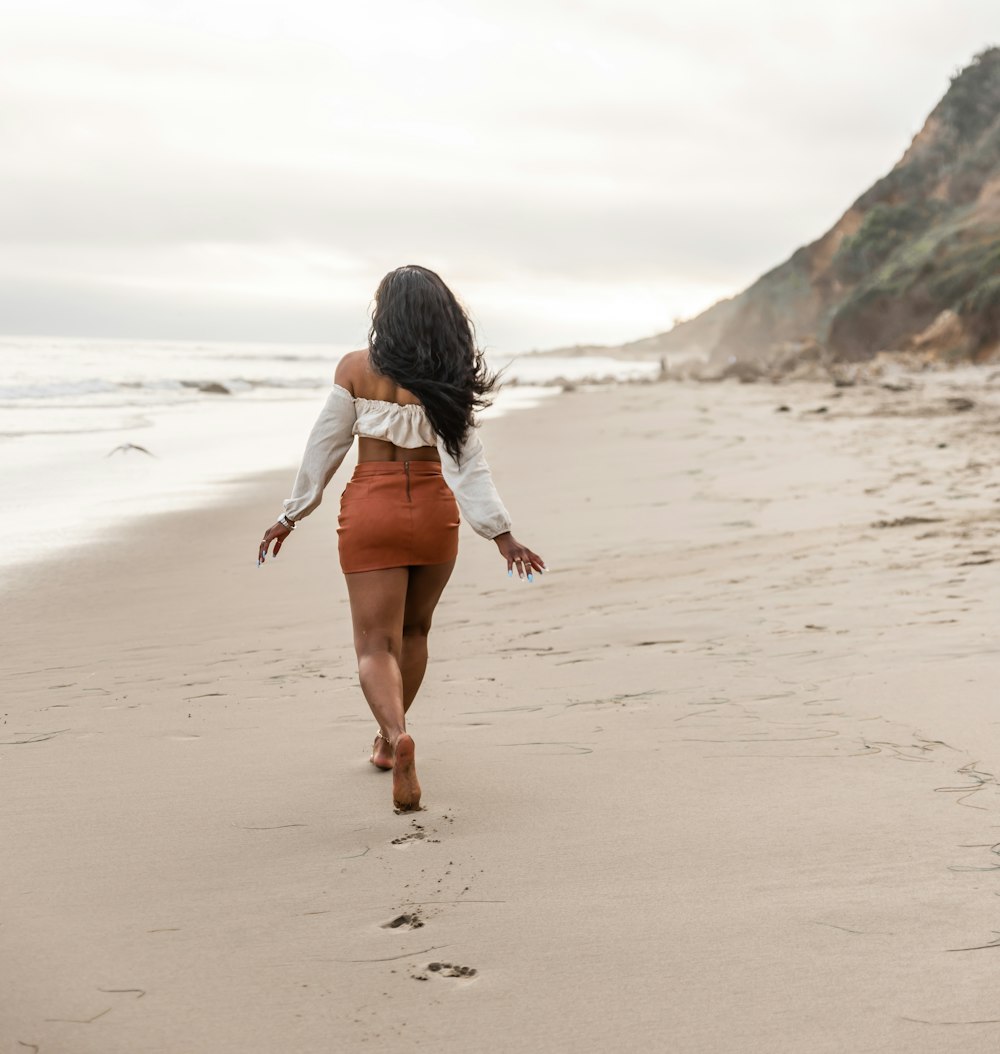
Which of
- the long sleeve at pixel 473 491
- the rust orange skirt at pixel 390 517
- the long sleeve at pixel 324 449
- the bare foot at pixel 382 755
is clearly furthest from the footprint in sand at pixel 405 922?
the long sleeve at pixel 324 449

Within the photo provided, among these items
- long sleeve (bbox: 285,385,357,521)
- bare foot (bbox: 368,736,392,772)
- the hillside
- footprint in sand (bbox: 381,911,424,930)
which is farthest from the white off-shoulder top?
the hillside

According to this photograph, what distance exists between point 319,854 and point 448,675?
71.3 inches

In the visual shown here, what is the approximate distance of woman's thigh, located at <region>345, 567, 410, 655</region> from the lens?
3619 millimetres

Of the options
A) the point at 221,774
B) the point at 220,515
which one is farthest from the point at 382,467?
the point at 220,515

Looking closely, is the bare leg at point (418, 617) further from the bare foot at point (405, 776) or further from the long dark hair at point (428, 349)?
the bare foot at point (405, 776)

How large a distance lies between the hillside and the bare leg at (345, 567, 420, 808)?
24198 millimetres

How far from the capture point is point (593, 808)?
3.25m

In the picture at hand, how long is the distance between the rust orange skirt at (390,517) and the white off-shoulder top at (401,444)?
0.27 ft

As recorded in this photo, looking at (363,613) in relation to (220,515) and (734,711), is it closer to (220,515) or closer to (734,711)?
(734,711)

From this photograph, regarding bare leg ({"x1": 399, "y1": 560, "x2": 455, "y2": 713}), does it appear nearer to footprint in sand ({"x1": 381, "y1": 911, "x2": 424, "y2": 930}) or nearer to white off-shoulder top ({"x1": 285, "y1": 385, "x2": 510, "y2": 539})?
white off-shoulder top ({"x1": 285, "y1": 385, "x2": 510, "y2": 539})

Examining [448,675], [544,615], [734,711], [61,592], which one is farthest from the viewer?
[61,592]

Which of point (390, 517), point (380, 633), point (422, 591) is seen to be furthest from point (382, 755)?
point (390, 517)

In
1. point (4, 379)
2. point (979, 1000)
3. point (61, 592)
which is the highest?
point (4, 379)

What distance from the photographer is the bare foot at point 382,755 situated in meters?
3.65
